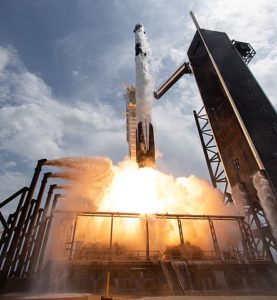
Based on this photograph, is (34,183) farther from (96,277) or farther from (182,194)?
(182,194)

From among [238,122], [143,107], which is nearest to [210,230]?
[238,122]

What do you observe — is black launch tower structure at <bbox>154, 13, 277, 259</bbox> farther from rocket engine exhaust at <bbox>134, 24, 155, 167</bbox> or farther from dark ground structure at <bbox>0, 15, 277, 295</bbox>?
rocket engine exhaust at <bbox>134, 24, 155, 167</bbox>

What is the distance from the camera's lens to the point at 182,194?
95.6 ft

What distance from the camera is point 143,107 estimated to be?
94.8 feet

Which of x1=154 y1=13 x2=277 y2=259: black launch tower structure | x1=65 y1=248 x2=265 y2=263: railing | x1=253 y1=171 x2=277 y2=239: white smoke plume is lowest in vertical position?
x1=65 y1=248 x2=265 y2=263: railing

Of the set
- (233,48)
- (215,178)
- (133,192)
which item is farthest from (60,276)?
(233,48)

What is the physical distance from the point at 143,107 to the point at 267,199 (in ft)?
56.2

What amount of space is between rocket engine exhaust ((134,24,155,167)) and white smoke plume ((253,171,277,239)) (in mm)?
11030

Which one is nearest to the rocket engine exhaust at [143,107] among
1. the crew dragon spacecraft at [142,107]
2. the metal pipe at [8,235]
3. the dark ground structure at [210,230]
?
the crew dragon spacecraft at [142,107]

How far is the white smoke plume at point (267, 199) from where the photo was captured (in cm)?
2058

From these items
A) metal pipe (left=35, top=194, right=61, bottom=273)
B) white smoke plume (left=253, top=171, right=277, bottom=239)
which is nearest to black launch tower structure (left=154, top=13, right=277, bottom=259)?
white smoke plume (left=253, top=171, right=277, bottom=239)

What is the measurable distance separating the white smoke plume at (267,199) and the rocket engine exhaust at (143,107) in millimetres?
11030

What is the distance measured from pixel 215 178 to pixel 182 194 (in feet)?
16.7

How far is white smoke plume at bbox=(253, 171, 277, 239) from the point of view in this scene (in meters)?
20.6
